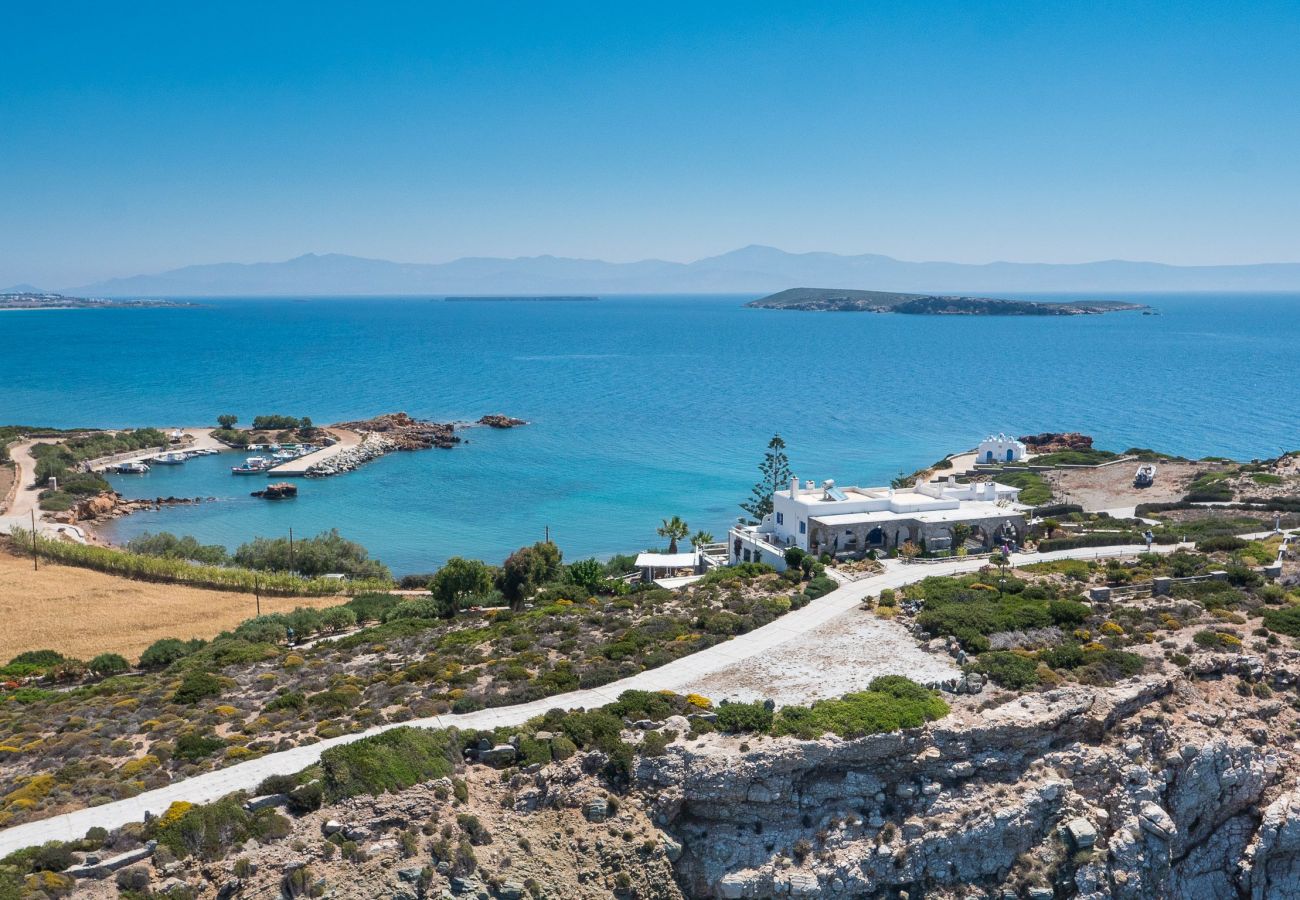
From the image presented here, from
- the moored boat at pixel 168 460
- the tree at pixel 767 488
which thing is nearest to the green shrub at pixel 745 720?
the tree at pixel 767 488

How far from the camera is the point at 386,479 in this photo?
278 ft

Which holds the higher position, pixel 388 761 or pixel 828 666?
pixel 388 761

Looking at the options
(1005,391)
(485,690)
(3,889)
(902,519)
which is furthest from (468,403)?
(3,889)

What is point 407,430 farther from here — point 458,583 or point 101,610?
point 458,583

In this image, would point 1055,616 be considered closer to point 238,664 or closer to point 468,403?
point 238,664

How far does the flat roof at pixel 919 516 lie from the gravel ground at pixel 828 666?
10480 mm

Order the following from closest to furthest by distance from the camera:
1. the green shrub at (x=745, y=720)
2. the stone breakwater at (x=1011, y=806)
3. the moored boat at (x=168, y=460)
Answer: the stone breakwater at (x=1011, y=806) < the green shrub at (x=745, y=720) < the moored boat at (x=168, y=460)

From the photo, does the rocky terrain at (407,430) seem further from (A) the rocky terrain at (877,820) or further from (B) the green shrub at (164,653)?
(A) the rocky terrain at (877,820)

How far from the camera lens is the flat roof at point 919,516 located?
43003 millimetres

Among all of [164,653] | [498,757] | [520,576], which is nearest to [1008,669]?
[498,757]

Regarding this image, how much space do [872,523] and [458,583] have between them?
1979 centimetres

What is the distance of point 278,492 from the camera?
3091 inches

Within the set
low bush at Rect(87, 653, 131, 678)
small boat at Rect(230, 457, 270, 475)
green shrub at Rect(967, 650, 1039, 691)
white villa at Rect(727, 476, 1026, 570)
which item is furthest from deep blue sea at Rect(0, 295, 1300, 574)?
green shrub at Rect(967, 650, 1039, 691)

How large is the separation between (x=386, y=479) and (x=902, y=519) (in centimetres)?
5564
